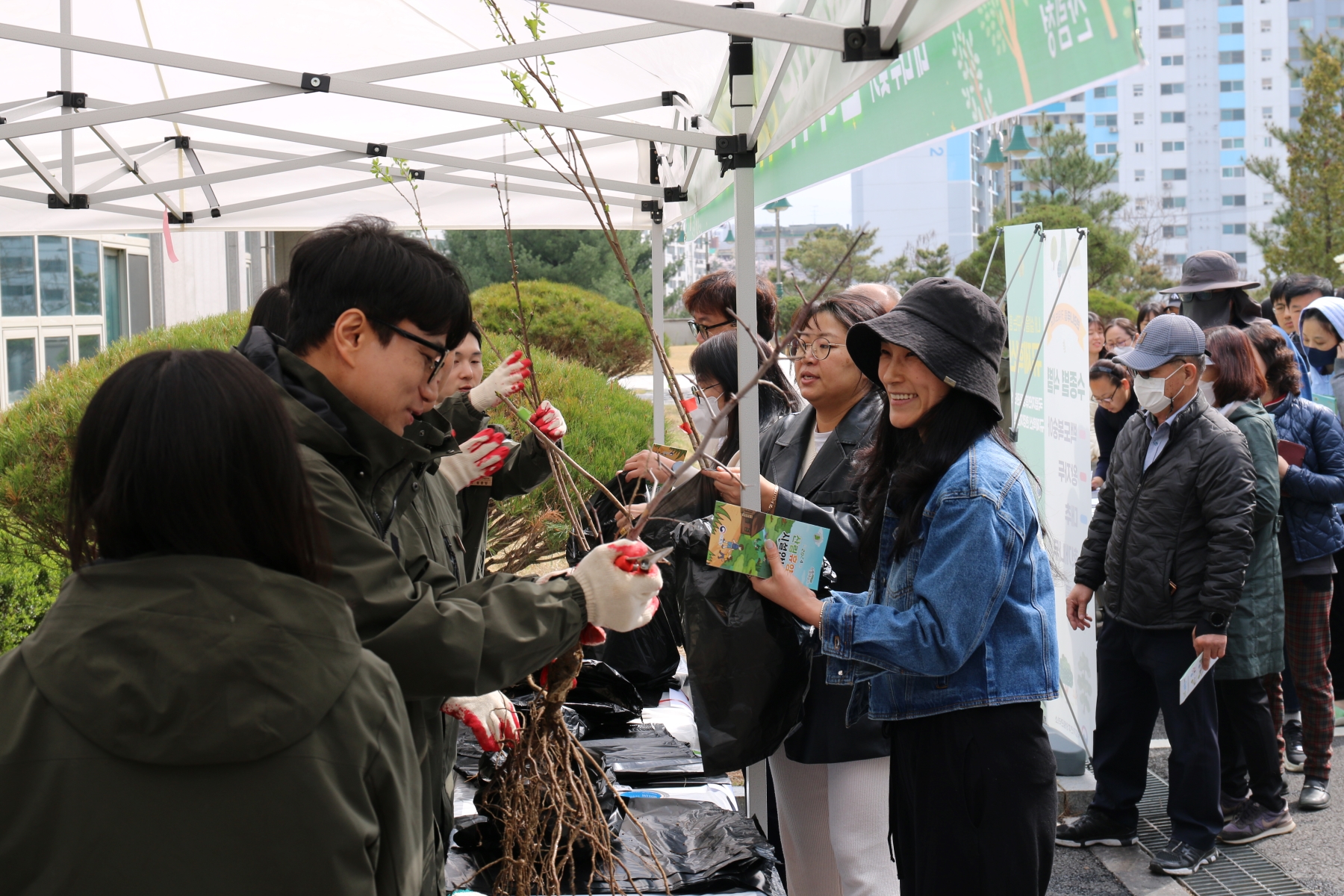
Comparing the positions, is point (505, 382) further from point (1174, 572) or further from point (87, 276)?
point (87, 276)

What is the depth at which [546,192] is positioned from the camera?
437cm

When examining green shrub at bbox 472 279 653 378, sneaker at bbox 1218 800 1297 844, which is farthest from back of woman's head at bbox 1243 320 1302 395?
green shrub at bbox 472 279 653 378

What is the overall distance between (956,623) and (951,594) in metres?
0.05

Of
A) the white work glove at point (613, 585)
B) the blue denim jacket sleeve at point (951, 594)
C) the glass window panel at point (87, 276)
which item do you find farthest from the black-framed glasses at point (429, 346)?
the glass window panel at point (87, 276)

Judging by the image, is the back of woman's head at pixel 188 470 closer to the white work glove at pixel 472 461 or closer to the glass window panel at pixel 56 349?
the white work glove at pixel 472 461

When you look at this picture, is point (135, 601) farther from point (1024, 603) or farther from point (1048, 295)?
point (1048, 295)

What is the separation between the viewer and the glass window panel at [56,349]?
8758mm

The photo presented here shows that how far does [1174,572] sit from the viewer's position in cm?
342

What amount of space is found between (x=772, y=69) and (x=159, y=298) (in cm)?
1035

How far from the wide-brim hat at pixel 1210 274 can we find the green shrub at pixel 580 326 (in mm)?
8267

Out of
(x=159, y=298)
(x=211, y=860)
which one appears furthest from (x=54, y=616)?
(x=159, y=298)

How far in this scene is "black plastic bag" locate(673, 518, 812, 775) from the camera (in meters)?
2.26

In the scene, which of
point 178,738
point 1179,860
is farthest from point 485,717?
point 1179,860

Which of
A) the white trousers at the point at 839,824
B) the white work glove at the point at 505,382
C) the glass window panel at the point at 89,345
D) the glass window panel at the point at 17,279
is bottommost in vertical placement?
the white trousers at the point at 839,824
